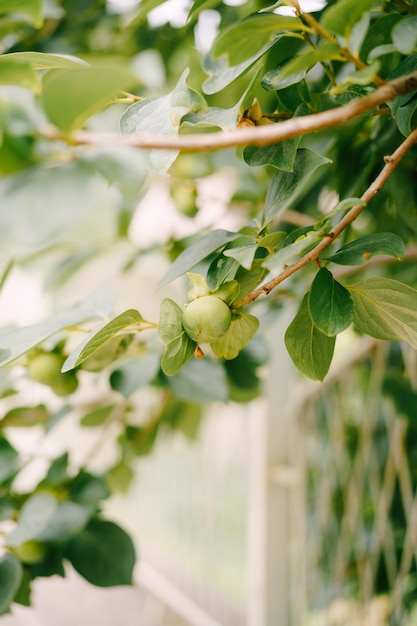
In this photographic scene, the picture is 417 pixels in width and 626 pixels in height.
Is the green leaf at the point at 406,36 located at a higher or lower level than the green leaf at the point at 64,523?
higher

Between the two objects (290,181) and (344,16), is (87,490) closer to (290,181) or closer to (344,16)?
(290,181)

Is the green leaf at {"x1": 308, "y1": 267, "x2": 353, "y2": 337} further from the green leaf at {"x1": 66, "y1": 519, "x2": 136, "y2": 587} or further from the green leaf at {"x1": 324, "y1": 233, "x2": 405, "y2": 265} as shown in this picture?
the green leaf at {"x1": 66, "y1": 519, "x2": 136, "y2": 587}

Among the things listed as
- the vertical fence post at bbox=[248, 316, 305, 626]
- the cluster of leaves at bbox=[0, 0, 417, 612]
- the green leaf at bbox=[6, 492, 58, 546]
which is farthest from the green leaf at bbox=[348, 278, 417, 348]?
the vertical fence post at bbox=[248, 316, 305, 626]

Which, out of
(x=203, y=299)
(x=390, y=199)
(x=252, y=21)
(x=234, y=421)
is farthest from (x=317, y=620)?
(x=252, y=21)

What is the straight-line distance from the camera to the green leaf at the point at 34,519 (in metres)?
0.55

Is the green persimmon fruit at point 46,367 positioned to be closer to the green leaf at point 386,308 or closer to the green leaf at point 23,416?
the green leaf at point 23,416

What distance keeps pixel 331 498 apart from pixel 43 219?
112cm

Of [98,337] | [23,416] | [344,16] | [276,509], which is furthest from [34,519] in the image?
[276,509]

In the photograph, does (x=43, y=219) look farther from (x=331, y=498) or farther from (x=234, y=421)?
(x=234, y=421)

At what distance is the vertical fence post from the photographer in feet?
4.44

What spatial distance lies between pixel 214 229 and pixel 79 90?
24 centimetres

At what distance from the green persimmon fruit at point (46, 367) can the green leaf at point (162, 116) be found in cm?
26

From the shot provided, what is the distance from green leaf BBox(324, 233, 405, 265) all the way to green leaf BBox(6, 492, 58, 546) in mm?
377

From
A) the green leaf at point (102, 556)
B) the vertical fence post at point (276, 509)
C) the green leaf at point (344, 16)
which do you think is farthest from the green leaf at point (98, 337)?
the vertical fence post at point (276, 509)
